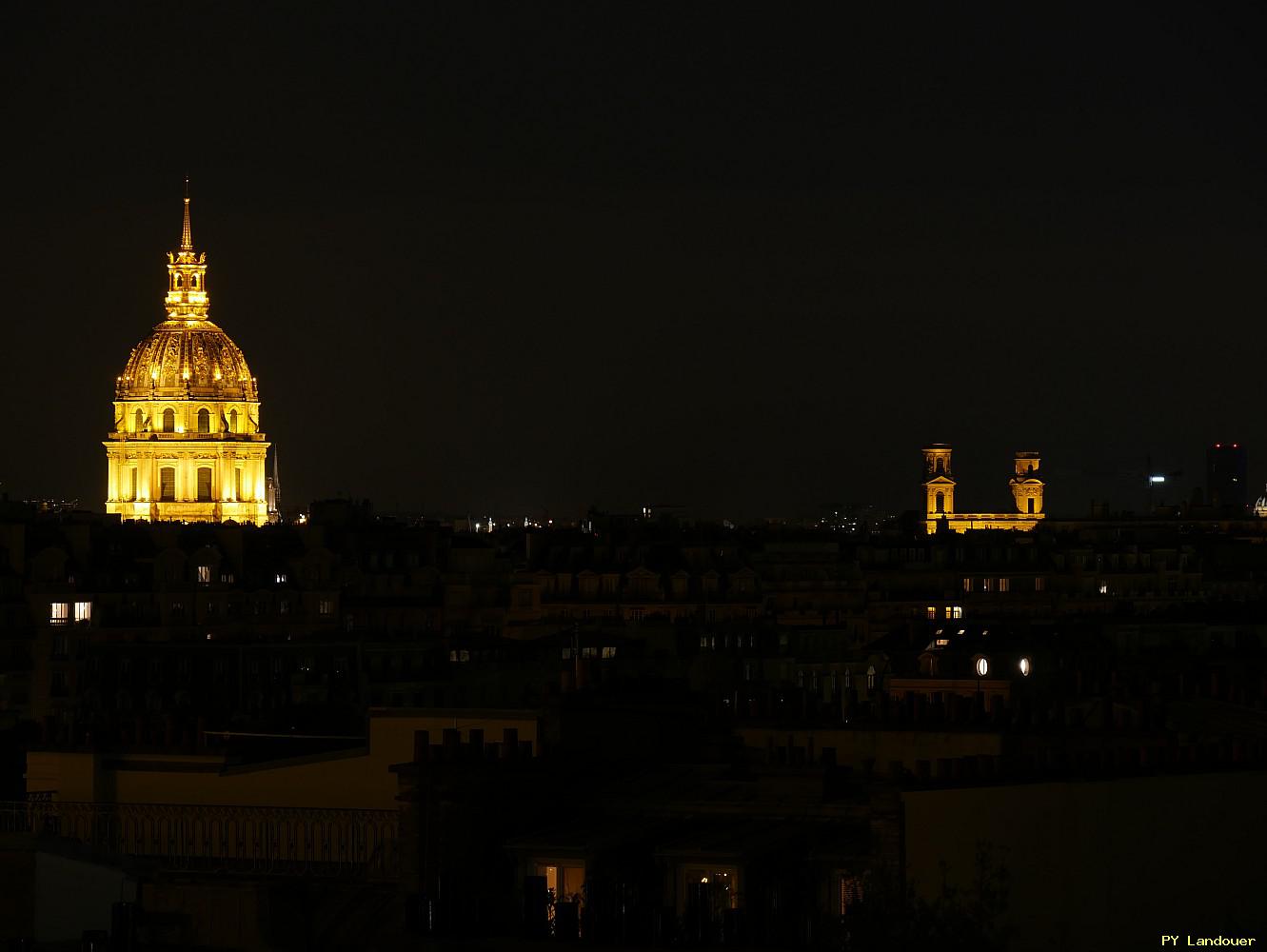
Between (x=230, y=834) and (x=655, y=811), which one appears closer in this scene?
(x=655, y=811)

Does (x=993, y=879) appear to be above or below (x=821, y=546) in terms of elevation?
below

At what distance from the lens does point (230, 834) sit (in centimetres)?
2461

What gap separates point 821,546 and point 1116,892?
102544mm

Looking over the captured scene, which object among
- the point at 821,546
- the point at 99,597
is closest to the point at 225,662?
the point at 99,597

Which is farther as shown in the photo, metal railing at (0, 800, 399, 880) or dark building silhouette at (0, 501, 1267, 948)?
metal railing at (0, 800, 399, 880)

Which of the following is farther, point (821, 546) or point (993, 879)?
point (821, 546)

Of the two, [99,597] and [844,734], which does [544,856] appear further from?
[99,597]

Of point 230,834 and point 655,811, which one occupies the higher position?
point 655,811

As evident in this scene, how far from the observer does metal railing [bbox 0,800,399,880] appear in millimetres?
23562

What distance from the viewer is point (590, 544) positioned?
110 m

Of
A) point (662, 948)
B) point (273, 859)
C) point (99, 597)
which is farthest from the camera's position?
point (99, 597)

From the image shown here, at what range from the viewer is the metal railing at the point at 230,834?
23562mm

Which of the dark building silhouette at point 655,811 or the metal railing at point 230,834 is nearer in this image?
the dark building silhouette at point 655,811

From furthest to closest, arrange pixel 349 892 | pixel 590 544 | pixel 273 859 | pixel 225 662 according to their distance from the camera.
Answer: pixel 590 544, pixel 225 662, pixel 273 859, pixel 349 892
